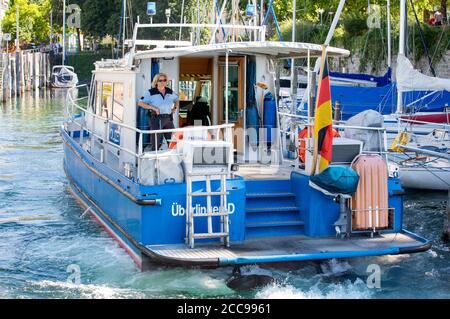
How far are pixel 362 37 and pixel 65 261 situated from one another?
28.2 metres

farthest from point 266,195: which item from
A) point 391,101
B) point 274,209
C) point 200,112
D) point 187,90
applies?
point 391,101

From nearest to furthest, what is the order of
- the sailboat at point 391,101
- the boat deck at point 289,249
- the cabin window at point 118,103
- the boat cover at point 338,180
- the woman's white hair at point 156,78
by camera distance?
1. the boat deck at point 289,249
2. the boat cover at point 338,180
3. the woman's white hair at point 156,78
4. the cabin window at point 118,103
5. the sailboat at point 391,101

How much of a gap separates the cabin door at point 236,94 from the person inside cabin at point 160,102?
4.43 ft

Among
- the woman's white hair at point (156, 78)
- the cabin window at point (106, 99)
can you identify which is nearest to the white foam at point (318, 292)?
the woman's white hair at point (156, 78)

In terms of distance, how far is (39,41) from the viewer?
10025 cm

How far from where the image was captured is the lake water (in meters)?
11.3

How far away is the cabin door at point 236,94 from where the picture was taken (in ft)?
46.8

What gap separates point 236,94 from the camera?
566 inches

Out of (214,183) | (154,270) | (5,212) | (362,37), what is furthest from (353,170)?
(362,37)

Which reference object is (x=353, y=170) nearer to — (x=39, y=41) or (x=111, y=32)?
(x=111, y=32)

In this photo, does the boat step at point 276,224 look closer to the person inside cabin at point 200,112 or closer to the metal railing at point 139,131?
the metal railing at point 139,131

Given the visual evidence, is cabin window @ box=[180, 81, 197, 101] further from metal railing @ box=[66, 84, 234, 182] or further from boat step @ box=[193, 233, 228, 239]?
boat step @ box=[193, 233, 228, 239]

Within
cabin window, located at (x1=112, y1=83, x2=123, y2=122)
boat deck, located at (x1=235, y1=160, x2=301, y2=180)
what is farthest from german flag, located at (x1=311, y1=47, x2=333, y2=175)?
cabin window, located at (x1=112, y1=83, x2=123, y2=122)

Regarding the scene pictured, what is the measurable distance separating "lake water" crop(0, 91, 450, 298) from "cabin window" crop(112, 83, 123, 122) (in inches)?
81.2
